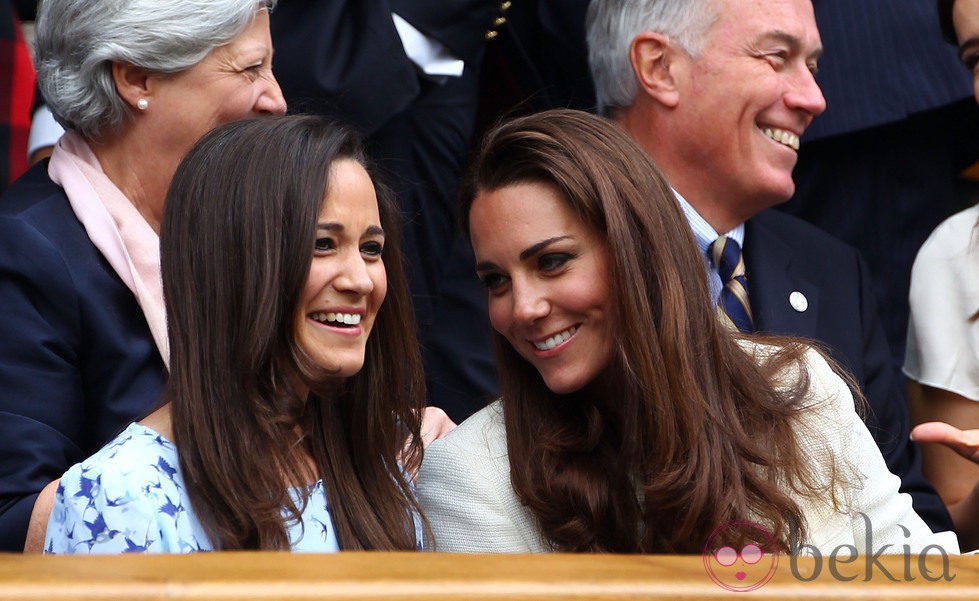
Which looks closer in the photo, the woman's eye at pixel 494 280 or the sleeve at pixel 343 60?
the woman's eye at pixel 494 280

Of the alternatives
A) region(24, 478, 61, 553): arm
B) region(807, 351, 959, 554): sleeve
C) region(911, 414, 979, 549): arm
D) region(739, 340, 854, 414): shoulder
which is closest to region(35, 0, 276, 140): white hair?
region(24, 478, 61, 553): arm

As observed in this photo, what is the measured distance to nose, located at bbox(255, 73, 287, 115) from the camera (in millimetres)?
2793

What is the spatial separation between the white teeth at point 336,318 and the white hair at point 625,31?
1630 mm

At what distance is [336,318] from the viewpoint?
7.41 ft

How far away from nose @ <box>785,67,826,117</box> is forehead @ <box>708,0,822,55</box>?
0.09 meters

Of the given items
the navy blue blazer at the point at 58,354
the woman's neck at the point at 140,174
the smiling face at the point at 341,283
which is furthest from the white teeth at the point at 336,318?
the woman's neck at the point at 140,174

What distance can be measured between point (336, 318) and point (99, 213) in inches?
24.7

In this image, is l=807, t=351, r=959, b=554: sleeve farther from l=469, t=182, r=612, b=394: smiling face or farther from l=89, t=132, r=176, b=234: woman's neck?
l=89, t=132, r=176, b=234: woman's neck

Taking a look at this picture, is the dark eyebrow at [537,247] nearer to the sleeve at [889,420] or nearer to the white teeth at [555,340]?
the white teeth at [555,340]

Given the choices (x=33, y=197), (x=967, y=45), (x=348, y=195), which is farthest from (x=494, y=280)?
(x=967, y=45)

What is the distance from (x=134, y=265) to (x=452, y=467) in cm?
70

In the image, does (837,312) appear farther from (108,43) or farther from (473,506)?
(108,43)

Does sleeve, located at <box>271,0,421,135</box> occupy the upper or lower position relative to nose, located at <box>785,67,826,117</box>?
upper

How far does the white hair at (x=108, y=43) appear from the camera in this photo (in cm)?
266
